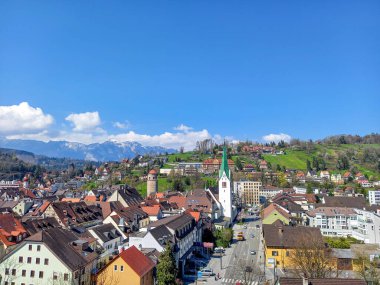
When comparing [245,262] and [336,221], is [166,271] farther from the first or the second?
[336,221]

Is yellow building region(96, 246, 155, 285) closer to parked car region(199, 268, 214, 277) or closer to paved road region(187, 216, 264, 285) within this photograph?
paved road region(187, 216, 264, 285)

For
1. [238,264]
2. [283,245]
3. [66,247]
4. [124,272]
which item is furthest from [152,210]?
[124,272]

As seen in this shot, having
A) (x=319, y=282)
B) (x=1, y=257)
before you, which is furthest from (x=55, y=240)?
(x=319, y=282)

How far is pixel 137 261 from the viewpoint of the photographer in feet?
119

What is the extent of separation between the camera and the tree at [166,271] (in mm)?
36406

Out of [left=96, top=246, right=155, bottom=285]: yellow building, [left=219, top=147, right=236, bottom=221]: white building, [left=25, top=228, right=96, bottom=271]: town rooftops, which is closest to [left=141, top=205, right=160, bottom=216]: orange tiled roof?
[left=219, top=147, right=236, bottom=221]: white building

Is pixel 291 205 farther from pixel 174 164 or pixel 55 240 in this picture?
pixel 174 164

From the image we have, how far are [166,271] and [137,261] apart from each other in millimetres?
3282

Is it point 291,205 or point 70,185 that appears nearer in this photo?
point 291,205

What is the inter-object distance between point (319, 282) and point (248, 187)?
12130cm

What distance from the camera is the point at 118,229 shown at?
55844mm

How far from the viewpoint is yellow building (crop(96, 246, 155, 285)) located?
34312 millimetres

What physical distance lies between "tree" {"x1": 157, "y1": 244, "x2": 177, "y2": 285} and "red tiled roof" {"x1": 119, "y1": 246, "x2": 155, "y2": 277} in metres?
1.34

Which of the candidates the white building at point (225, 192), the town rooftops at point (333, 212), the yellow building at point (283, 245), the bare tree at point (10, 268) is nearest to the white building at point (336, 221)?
the town rooftops at point (333, 212)
